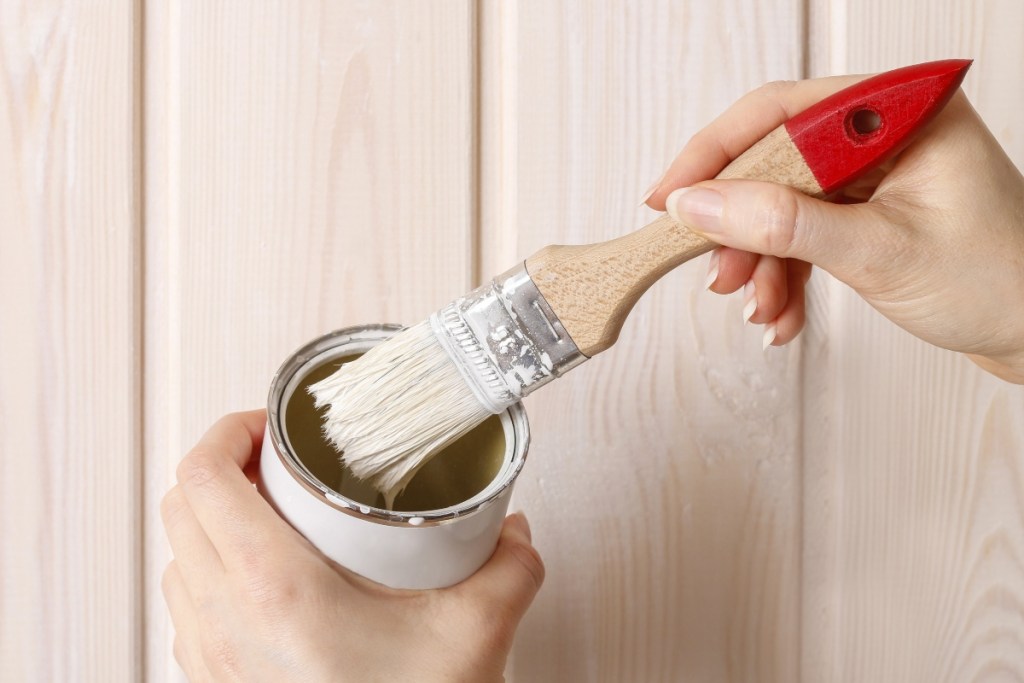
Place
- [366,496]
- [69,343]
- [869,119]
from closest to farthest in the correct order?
[869,119] < [366,496] < [69,343]

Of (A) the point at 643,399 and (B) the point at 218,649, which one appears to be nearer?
(B) the point at 218,649

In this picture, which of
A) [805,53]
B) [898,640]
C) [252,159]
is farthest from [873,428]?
[252,159]

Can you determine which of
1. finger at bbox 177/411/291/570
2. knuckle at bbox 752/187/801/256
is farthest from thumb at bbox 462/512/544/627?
knuckle at bbox 752/187/801/256

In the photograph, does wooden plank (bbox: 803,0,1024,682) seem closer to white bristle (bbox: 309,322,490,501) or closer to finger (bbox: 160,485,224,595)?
white bristle (bbox: 309,322,490,501)

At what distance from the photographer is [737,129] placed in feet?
1.72

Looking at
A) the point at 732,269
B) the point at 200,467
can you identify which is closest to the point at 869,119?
the point at 732,269

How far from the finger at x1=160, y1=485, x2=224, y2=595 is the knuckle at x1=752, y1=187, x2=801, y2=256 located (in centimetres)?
31

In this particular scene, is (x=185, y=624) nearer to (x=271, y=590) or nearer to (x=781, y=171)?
(x=271, y=590)

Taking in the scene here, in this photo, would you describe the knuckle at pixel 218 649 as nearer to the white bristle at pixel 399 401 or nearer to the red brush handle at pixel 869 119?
the white bristle at pixel 399 401

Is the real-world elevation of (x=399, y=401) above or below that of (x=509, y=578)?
above

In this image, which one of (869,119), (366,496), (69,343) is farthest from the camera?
(69,343)

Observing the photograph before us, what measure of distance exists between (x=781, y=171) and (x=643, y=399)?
0.23 meters

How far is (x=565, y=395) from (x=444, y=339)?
183 mm

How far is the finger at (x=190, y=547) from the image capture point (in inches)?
18.5
